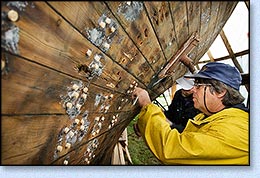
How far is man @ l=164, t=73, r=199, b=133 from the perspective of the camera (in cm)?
148

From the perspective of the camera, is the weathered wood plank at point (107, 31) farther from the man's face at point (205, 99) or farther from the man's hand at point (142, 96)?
the man's face at point (205, 99)

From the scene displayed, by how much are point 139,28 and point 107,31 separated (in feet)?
0.53

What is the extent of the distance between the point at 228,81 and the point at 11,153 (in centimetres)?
93

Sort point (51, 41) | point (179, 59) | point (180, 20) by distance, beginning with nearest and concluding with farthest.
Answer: point (51, 41) < point (180, 20) < point (179, 59)

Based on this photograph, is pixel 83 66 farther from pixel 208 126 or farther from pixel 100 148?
pixel 208 126

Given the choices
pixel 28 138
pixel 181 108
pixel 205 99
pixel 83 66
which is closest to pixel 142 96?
pixel 181 108

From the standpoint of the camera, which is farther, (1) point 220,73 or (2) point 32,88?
(1) point 220,73

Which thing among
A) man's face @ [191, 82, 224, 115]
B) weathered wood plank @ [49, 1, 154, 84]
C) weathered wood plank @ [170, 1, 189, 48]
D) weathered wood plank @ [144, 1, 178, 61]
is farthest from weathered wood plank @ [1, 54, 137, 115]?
man's face @ [191, 82, 224, 115]

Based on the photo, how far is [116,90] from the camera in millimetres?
1411

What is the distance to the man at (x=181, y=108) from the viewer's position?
4.84 feet

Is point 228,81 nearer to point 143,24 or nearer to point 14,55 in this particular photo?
point 143,24

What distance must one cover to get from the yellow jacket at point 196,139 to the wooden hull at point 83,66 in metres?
0.10

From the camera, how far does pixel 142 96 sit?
1.48m

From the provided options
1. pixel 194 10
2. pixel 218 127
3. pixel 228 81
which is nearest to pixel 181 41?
pixel 194 10
